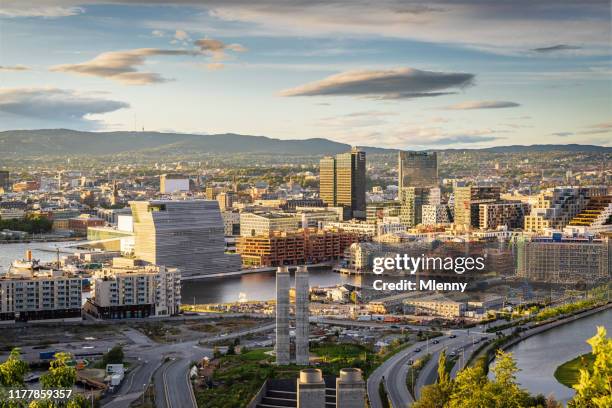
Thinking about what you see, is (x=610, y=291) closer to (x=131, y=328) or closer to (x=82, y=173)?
(x=131, y=328)

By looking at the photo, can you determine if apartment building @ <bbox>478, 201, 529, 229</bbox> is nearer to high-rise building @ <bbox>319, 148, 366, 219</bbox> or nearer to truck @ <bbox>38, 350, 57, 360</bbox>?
high-rise building @ <bbox>319, 148, 366, 219</bbox>

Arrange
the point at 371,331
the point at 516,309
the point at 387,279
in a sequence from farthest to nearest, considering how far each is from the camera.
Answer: the point at 387,279 → the point at 516,309 → the point at 371,331

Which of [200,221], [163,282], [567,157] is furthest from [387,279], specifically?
[567,157]

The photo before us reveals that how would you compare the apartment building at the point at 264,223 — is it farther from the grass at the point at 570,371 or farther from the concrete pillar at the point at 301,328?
the concrete pillar at the point at 301,328

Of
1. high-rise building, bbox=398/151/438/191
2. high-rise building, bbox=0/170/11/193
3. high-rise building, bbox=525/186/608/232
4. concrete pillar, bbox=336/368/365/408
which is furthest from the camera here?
high-rise building, bbox=0/170/11/193

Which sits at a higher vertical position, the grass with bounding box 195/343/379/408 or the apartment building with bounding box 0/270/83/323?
the apartment building with bounding box 0/270/83/323

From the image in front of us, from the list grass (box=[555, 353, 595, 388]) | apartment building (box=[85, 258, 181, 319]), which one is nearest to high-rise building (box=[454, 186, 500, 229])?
apartment building (box=[85, 258, 181, 319])

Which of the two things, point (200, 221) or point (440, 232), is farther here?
point (440, 232)

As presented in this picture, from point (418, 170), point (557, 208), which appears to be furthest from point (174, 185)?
point (557, 208)
